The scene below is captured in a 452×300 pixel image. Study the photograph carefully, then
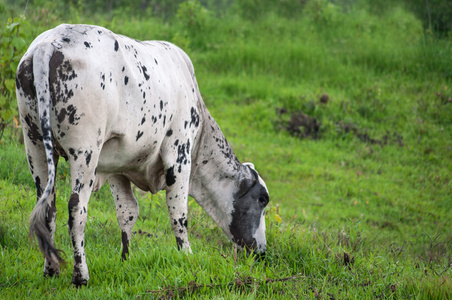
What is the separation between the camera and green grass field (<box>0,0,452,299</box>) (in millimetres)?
3732

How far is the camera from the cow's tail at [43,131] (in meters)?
3.15

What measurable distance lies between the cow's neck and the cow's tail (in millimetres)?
1798

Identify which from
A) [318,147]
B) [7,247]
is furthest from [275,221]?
[318,147]

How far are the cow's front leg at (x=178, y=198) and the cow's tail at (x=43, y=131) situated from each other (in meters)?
1.24

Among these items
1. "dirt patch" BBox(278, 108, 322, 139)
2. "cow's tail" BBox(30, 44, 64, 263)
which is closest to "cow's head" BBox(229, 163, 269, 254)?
"cow's tail" BBox(30, 44, 64, 263)

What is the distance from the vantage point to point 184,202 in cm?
436

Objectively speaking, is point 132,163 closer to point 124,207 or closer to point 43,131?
point 124,207

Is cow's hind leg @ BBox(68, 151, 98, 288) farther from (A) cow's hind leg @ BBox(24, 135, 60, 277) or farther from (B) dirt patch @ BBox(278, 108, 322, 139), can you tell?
(B) dirt patch @ BBox(278, 108, 322, 139)

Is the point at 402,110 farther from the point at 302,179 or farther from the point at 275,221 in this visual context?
the point at 275,221

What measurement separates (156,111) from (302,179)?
4976 mm

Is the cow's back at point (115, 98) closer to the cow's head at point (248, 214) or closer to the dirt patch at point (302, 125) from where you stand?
the cow's head at point (248, 214)

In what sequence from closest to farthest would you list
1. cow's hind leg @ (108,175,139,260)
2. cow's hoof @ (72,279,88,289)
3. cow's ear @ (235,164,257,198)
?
1. cow's hoof @ (72,279,88,289)
2. cow's hind leg @ (108,175,139,260)
3. cow's ear @ (235,164,257,198)

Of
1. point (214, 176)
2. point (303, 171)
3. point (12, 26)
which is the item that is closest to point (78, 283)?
point (214, 176)

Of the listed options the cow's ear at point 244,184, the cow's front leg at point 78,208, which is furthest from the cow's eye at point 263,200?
the cow's front leg at point 78,208
